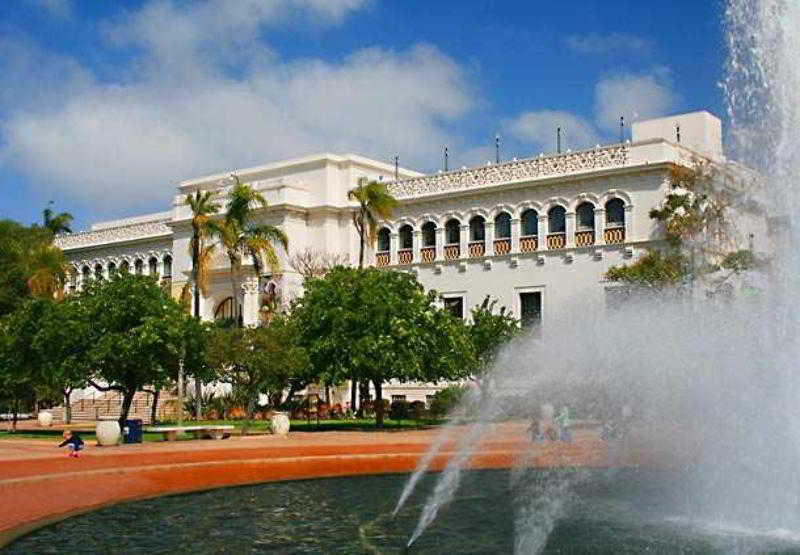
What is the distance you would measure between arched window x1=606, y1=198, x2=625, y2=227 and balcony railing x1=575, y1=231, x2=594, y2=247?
1.04m

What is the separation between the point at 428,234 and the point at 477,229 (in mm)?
3183

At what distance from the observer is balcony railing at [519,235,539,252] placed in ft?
161

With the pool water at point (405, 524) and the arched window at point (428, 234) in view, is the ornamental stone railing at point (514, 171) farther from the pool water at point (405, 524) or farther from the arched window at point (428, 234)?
the pool water at point (405, 524)

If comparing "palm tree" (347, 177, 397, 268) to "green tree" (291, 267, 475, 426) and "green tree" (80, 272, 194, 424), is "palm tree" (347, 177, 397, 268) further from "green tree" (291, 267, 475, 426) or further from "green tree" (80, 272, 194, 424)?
"green tree" (80, 272, 194, 424)

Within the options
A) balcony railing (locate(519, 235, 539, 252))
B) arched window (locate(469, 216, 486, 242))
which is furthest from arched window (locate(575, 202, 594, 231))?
arched window (locate(469, 216, 486, 242))

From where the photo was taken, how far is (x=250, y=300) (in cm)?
5622

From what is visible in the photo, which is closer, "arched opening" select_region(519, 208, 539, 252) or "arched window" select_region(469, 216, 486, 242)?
"arched opening" select_region(519, 208, 539, 252)

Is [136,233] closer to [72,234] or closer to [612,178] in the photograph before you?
[72,234]

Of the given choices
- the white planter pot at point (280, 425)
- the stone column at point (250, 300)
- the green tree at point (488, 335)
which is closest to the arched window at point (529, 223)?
the green tree at point (488, 335)

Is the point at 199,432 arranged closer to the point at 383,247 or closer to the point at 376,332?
the point at 376,332

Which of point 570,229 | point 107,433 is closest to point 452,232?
point 570,229

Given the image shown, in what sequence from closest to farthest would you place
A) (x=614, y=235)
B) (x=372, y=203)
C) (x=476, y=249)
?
(x=614, y=235) → (x=372, y=203) → (x=476, y=249)

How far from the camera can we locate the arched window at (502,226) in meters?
50.2

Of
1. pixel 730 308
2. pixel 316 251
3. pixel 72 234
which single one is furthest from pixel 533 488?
pixel 72 234
